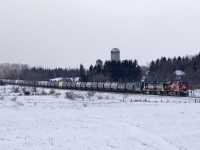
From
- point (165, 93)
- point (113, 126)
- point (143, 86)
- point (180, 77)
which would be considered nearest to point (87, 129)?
point (113, 126)

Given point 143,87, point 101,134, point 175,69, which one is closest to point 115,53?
point 175,69

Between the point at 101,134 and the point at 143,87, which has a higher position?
the point at 143,87

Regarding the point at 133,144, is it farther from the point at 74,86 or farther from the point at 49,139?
the point at 74,86

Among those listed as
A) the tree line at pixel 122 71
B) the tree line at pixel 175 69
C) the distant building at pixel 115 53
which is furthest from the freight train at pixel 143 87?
the distant building at pixel 115 53

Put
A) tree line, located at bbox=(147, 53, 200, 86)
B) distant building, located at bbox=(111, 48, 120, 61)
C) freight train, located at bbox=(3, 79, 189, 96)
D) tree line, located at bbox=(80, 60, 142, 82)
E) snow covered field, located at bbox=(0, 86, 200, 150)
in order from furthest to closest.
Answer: distant building, located at bbox=(111, 48, 120, 61) < tree line, located at bbox=(80, 60, 142, 82) < tree line, located at bbox=(147, 53, 200, 86) < freight train, located at bbox=(3, 79, 189, 96) < snow covered field, located at bbox=(0, 86, 200, 150)

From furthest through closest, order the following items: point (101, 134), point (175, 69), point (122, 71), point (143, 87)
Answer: point (122, 71)
point (175, 69)
point (143, 87)
point (101, 134)

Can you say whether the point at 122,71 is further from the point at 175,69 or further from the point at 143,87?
the point at 143,87

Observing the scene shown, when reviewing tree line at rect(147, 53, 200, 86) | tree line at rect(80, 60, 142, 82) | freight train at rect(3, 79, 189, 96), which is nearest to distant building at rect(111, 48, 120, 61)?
tree line at rect(147, 53, 200, 86)

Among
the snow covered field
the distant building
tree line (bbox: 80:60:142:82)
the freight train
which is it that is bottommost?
the snow covered field

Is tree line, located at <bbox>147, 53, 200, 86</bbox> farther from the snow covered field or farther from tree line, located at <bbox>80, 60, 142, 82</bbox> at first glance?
the snow covered field

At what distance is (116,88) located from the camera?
90312 mm

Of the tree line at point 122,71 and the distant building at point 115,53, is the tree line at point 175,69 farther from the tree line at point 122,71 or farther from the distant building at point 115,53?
the distant building at point 115,53

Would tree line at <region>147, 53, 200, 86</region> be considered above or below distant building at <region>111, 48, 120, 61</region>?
below

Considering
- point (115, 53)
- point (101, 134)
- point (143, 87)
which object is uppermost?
point (115, 53)
